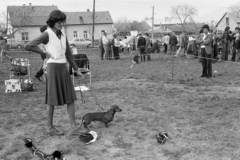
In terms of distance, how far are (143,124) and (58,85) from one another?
157 centimetres

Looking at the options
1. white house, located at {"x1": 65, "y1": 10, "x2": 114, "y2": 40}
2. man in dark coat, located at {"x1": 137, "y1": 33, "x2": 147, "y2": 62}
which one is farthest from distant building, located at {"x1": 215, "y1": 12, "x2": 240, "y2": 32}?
man in dark coat, located at {"x1": 137, "y1": 33, "x2": 147, "y2": 62}

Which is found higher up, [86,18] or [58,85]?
[86,18]

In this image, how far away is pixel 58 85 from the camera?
410 centimetres

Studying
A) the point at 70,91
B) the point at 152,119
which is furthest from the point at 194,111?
the point at 70,91

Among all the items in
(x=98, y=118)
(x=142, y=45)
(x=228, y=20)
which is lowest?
(x=98, y=118)

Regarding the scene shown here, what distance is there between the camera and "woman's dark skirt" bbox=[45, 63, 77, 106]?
13.3 ft

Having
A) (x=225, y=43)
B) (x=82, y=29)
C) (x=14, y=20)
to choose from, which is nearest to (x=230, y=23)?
(x=82, y=29)

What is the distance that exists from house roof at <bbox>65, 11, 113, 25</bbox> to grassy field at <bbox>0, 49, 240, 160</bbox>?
156ft

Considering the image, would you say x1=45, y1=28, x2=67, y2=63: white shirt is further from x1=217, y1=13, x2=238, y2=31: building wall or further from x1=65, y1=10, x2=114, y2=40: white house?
x1=217, y1=13, x2=238, y2=31: building wall

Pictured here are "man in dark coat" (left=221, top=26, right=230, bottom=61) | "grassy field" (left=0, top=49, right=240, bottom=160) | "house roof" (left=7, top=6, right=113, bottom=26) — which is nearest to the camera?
"grassy field" (left=0, top=49, right=240, bottom=160)

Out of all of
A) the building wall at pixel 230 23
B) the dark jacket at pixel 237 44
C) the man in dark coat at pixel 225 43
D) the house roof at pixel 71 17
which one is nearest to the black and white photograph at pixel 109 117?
the dark jacket at pixel 237 44

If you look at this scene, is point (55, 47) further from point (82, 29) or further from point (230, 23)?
point (230, 23)

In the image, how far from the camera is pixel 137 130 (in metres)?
4.57

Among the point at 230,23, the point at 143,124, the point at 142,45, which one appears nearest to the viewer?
the point at 143,124
